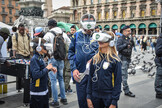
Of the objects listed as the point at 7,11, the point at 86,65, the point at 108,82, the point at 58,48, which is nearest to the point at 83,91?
the point at 86,65

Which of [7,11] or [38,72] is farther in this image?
[7,11]

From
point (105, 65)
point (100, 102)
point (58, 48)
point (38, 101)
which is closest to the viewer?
point (105, 65)

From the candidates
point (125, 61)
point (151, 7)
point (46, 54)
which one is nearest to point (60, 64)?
point (46, 54)

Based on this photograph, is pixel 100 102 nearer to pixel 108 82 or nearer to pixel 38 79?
pixel 108 82

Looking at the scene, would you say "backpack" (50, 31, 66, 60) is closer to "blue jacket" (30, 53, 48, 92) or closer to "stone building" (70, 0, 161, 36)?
"blue jacket" (30, 53, 48, 92)

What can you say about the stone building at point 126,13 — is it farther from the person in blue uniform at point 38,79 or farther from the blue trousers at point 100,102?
the blue trousers at point 100,102

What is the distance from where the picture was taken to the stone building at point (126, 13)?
48.8m

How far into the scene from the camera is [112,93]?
2.96 meters

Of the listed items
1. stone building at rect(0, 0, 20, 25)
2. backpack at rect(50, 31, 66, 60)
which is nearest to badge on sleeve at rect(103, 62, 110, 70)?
backpack at rect(50, 31, 66, 60)

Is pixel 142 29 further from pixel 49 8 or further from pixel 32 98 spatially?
pixel 32 98

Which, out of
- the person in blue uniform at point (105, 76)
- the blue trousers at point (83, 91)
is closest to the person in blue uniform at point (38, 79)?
the blue trousers at point (83, 91)

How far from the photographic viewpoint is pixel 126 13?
5356 cm

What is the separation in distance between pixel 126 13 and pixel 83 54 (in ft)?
172

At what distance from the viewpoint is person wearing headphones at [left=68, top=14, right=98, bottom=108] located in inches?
147
